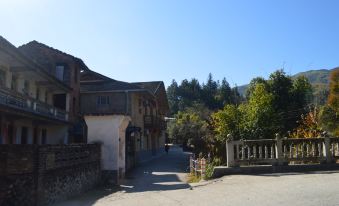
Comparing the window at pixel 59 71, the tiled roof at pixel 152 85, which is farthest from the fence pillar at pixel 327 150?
the tiled roof at pixel 152 85

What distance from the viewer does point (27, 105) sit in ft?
83.0

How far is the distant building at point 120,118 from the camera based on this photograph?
20.6 metres

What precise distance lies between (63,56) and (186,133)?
29.7 meters

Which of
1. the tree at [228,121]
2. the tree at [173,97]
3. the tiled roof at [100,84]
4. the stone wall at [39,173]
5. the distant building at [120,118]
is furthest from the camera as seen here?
the tree at [173,97]

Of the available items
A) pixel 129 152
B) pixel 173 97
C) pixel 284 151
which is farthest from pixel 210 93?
pixel 284 151

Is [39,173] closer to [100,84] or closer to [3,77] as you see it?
[3,77]

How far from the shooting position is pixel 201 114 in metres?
80.9

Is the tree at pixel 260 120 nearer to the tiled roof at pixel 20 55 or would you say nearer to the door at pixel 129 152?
the door at pixel 129 152

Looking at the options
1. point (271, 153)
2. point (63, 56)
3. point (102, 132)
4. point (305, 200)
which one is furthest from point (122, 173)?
point (63, 56)

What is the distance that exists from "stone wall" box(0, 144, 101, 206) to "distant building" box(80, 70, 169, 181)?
10.9 feet

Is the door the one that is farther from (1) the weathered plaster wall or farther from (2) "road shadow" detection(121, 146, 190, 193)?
(1) the weathered plaster wall

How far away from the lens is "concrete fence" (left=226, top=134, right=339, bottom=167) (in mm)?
16734

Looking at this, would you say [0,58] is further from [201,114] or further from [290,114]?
[201,114]

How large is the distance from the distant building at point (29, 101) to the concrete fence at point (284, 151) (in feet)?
38.0
